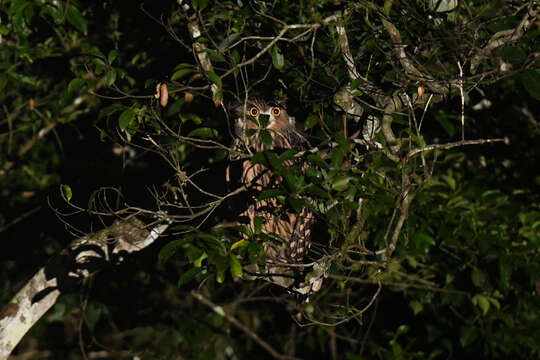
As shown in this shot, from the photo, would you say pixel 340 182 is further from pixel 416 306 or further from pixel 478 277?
pixel 416 306

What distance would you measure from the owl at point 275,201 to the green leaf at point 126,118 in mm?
414

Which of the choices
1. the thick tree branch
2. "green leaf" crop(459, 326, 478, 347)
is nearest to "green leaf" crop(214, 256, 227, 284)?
the thick tree branch

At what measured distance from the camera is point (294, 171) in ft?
7.38

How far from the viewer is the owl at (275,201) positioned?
2590 mm

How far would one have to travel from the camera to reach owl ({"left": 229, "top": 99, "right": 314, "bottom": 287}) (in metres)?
2.59

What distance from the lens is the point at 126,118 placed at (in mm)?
2504

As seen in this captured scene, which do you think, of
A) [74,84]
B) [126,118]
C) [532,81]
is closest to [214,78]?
[126,118]

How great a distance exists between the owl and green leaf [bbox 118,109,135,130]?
1.36 feet

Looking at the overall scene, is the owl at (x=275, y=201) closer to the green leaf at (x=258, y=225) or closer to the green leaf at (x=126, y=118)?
the green leaf at (x=258, y=225)

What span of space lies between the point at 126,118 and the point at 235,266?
0.77m

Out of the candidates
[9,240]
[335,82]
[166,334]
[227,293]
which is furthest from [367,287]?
[9,240]

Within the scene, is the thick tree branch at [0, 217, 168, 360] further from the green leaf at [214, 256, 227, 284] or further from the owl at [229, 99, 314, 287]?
the green leaf at [214, 256, 227, 284]

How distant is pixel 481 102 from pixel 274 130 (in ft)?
5.01

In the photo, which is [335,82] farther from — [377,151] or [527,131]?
[527,131]
